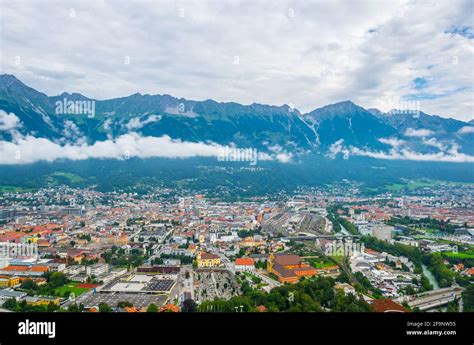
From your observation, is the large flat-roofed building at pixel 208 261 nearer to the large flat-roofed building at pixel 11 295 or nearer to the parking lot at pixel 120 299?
the parking lot at pixel 120 299

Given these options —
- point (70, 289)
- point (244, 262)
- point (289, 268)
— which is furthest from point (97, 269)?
point (289, 268)

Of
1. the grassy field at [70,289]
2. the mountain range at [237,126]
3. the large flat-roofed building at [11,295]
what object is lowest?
the grassy field at [70,289]

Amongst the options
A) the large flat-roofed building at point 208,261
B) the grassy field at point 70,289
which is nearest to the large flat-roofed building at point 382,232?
the large flat-roofed building at point 208,261

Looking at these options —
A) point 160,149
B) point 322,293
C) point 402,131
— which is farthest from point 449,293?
point 402,131

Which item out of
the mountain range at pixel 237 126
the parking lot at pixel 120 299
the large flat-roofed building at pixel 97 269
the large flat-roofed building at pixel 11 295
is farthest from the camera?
the mountain range at pixel 237 126

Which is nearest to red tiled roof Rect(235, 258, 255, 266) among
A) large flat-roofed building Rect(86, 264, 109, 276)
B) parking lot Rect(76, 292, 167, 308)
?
parking lot Rect(76, 292, 167, 308)

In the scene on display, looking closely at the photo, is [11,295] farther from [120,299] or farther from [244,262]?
[244,262]
